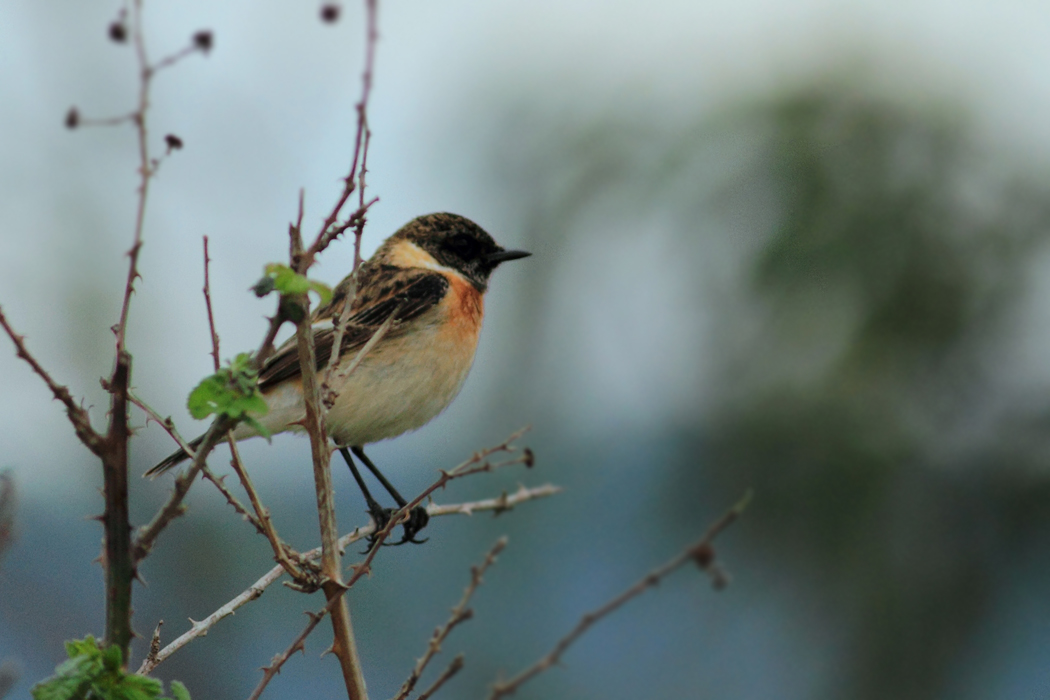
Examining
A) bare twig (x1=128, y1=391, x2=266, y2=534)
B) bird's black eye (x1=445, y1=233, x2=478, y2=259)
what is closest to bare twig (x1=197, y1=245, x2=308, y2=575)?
bare twig (x1=128, y1=391, x2=266, y2=534)

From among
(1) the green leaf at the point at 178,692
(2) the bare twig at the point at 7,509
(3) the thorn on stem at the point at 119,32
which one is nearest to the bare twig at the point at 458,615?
(1) the green leaf at the point at 178,692

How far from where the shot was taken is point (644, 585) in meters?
1.52

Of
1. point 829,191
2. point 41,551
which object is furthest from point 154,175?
point 829,191

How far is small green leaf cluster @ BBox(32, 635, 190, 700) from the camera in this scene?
160cm

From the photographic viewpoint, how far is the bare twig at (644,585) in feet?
4.79

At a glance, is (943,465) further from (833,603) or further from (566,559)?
(566,559)

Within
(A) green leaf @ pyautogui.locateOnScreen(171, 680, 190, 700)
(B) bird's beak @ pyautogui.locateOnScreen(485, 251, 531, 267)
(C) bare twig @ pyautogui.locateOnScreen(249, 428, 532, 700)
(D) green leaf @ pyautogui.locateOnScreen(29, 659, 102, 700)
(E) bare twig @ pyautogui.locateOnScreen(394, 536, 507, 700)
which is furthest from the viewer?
(B) bird's beak @ pyautogui.locateOnScreen(485, 251, 531, 267)

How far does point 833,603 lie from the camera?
1769 cm

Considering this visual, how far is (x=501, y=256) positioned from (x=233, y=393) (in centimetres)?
429

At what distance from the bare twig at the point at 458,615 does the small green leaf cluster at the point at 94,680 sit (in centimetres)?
60

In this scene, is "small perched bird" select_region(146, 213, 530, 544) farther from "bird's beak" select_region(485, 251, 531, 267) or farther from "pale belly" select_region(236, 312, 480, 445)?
"bird's beak" select_region(485, 251, 531, 267)

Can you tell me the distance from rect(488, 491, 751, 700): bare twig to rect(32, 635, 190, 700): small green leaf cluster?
1.99 ft

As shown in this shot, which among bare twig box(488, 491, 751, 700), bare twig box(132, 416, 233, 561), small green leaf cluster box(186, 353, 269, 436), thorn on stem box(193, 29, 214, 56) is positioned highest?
thorn on stem box(193, 29, 214, 56)

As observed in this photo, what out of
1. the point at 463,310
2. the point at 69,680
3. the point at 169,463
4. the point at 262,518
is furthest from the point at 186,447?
the point at 463,310
